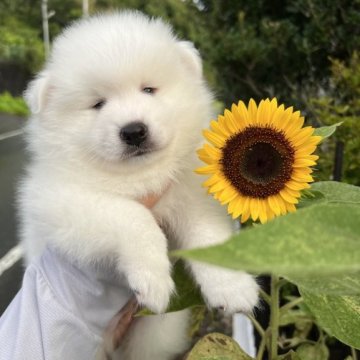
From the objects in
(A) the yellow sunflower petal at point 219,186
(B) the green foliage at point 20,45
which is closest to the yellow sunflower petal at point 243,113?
(A) the yellow sunflower petal at point 219,186

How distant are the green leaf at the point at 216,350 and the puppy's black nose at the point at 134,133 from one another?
71cm

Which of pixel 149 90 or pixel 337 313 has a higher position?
pixel 149 90

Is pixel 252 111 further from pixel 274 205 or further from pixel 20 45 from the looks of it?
pixel 20 45

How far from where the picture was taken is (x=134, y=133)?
1620mm

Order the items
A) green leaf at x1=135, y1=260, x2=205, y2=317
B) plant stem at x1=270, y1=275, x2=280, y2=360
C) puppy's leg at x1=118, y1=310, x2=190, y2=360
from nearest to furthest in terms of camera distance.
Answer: plant stem at x1=270, y1=275, x2=280, y2=360 < green leaf at x1=135, y1=260, x2=205, y2=317 < puppy's leg at x1=118, y1=310, x2=190, y2=360

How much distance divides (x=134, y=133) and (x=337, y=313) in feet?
2.95

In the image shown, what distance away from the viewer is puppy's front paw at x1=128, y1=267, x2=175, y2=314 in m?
1.38

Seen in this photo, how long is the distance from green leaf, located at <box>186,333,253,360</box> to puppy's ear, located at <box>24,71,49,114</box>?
3.42 ft

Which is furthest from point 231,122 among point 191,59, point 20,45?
point 20,45

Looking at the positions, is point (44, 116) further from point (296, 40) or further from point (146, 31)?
point (296, 40)

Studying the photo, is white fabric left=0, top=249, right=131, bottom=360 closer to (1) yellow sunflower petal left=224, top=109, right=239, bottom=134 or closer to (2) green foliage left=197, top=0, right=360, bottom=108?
(1) yellow sunflower petal left=224, top=109, right=239, bottom=134

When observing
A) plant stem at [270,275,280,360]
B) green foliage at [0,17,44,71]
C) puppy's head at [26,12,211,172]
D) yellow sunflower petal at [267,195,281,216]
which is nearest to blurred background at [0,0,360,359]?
puppy's head at [26,12,211,172]

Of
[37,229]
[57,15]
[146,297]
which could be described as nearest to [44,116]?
[37,229]

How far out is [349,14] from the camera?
3365 mm
